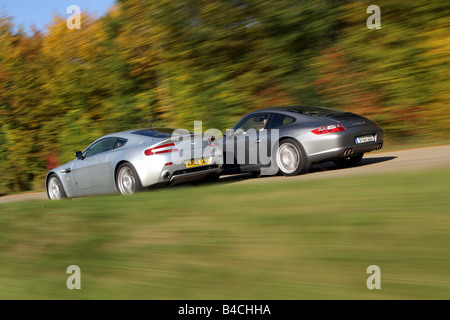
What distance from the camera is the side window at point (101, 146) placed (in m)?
10.5

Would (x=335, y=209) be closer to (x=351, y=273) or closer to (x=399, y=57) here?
(x=351, y=273)

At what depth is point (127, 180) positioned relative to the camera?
9.93 metres

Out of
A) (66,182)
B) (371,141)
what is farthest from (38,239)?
(371,141)

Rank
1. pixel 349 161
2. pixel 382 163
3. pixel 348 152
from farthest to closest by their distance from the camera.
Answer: pixel 349 161
pixel 382 163
pixel 348 152

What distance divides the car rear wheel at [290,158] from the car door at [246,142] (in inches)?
21.4

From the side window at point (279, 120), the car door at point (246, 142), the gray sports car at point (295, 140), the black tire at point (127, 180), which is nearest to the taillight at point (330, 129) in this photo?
the gray sports car at point (295, 140)

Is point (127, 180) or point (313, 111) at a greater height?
point (313, 111)

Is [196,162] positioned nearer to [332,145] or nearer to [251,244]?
[332,145]

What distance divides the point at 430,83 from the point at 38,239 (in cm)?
1107

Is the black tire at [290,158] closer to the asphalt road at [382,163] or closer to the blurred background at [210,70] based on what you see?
the asphalt road at [382,163]

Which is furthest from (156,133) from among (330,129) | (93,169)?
(330,129)

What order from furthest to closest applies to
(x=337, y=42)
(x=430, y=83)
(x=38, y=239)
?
(x=337, y=42)
(x=430, y=83)
(x=38, y=239)

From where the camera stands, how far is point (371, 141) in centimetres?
1024

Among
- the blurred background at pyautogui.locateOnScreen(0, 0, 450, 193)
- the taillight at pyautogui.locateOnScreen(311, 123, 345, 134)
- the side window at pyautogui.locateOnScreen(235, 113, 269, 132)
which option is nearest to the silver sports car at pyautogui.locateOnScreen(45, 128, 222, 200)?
the side window at pyautogui.locateOnScreen(235, 113, 269, 132)
